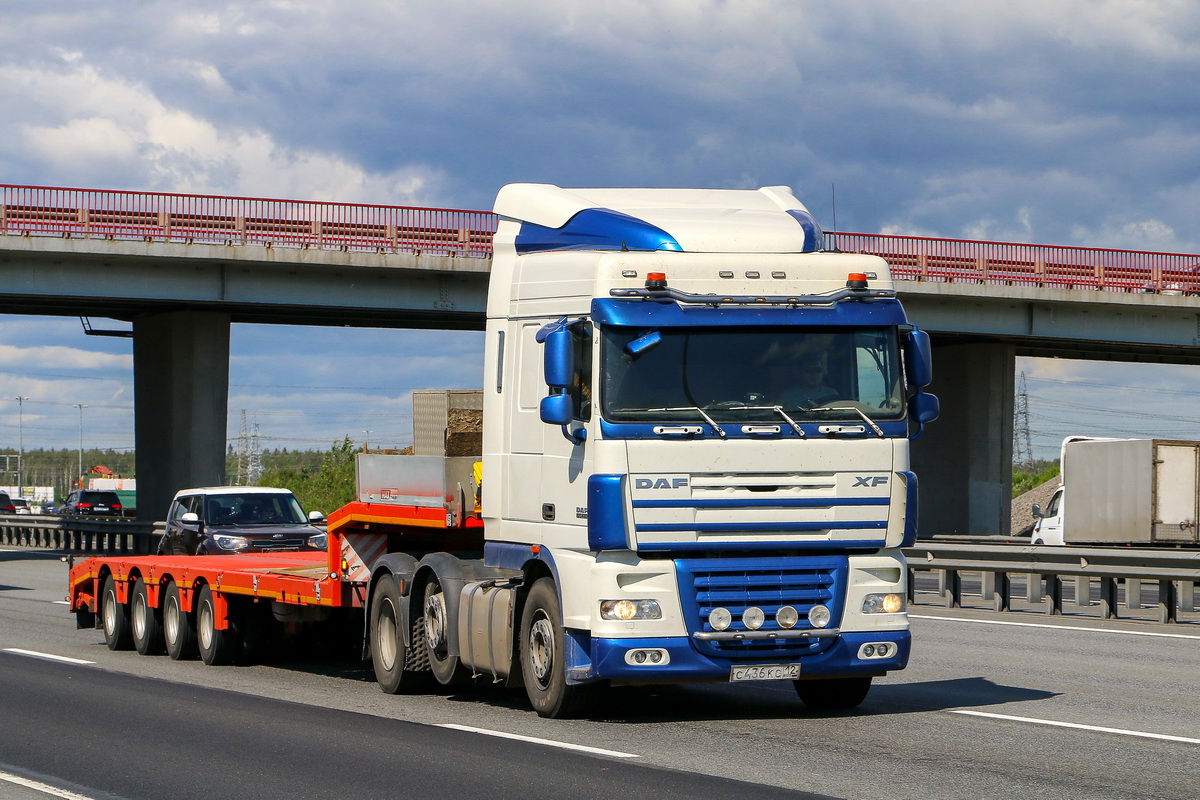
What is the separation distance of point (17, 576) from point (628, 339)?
25.9 m

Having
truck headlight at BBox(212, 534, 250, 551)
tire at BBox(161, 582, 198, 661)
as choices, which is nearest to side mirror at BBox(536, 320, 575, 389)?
tire at BBox(161, 582, 198, 661)

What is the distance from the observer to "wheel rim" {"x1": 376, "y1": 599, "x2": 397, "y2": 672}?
1255 cm

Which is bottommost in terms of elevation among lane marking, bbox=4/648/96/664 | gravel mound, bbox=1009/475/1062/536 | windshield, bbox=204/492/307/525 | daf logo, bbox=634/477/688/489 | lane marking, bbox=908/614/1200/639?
gravel mound, bbox=1009/475/1062/536

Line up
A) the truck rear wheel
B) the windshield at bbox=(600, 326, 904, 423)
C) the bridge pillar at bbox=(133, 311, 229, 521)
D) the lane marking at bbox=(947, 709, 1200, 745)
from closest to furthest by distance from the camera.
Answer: the lane marking at bbox=(947, 709, 1200, 745), the windshield at bbox=(600, 326, 904, 423), the truck rear wheel, the bridge pillar at bbox=(133, 311, 229, 521)

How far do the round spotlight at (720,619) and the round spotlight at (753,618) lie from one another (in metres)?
0.10

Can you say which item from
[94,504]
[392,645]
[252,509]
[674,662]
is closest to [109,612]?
[392,645]

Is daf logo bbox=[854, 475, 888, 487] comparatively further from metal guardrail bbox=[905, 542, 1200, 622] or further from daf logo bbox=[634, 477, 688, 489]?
metal guardrail bbox=[905, 542, 1200, 622]

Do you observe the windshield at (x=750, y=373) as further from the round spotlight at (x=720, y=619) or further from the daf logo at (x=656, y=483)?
the round spotlight at (x=720, y=619)

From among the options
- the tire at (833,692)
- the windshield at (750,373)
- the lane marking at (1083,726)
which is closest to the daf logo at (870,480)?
the windshield at (750,373)

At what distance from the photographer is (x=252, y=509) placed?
24281 millimetres

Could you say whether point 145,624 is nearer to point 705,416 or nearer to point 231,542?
point 231,542

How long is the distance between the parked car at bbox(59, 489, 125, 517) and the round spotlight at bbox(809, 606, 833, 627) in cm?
5876

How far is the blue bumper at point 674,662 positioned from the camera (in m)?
9.83

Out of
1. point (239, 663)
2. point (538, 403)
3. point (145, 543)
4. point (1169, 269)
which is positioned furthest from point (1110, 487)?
point (145, 543)
